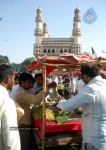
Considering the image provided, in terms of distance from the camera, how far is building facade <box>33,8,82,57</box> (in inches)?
3947

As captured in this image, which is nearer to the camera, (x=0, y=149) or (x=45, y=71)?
(x=0, y=149)

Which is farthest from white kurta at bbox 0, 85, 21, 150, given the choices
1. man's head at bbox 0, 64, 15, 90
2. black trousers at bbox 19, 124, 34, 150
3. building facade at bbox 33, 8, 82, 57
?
building facade at bbox 33, 8, 82, 57

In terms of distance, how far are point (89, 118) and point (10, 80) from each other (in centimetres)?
111

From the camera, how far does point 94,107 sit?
10.8 ft

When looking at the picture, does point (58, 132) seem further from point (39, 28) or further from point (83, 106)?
point (39, 28)

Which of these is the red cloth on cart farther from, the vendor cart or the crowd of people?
the crowd of people

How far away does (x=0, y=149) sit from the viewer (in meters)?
2.52

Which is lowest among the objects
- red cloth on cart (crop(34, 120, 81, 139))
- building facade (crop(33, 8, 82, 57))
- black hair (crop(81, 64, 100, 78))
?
red cloth on cart (crop(34, 120, 81, 139))

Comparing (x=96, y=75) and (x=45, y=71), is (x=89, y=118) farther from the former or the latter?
(x=45, y=71)

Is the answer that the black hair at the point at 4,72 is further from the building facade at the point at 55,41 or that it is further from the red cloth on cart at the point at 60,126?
the building facade at the point at 55,41

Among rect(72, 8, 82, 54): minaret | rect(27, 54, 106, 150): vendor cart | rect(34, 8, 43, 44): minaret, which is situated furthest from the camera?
rect(72, 8, 82, 54): minaret

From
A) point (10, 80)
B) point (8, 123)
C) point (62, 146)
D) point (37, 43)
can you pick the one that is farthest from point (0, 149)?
point (37, 43)

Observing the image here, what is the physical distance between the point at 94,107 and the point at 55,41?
108 m

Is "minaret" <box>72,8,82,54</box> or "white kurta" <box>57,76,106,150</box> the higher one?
"minaret" <box>72,8,82,54</box>
